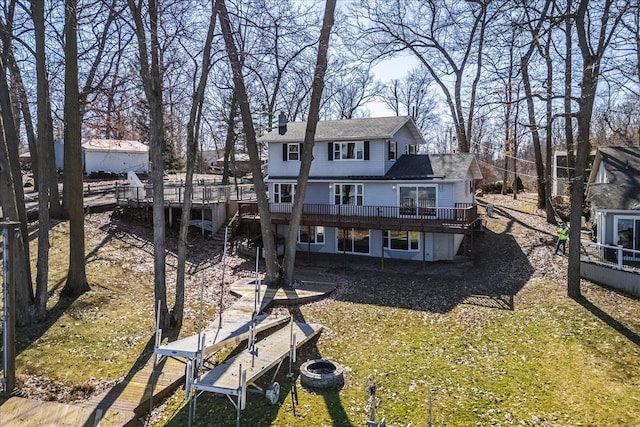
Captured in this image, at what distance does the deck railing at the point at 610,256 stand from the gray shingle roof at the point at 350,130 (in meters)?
9.83

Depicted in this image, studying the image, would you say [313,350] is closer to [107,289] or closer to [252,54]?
[107,289]

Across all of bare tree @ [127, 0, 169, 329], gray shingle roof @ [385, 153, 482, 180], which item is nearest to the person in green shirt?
gray shingle roof @ [385, 153, 482, 180]

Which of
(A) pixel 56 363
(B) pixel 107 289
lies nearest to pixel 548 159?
(B) pixel 107 289

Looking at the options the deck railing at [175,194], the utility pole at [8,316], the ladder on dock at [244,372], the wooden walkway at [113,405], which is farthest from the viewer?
the deck railing at [175,194]

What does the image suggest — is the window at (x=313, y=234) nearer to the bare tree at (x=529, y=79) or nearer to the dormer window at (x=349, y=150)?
the dormer window at (x=349, y=150)

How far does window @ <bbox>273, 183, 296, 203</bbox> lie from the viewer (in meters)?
24.4

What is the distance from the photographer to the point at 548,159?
25.2m

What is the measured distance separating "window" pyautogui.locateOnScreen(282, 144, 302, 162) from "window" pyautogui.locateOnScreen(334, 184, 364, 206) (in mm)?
2880

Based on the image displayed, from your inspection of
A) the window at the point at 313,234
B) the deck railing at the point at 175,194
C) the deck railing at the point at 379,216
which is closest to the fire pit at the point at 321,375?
the deck railing at the point at 379,216

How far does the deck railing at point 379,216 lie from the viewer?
1957 cm

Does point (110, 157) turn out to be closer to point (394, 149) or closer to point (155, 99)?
point (394, 149)

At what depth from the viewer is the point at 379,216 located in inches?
822

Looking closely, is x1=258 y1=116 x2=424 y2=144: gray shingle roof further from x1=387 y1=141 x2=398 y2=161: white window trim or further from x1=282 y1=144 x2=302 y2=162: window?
x1=387 y1=141 x2=398 y2=161: white window trim

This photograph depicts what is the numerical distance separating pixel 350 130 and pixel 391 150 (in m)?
2.40
